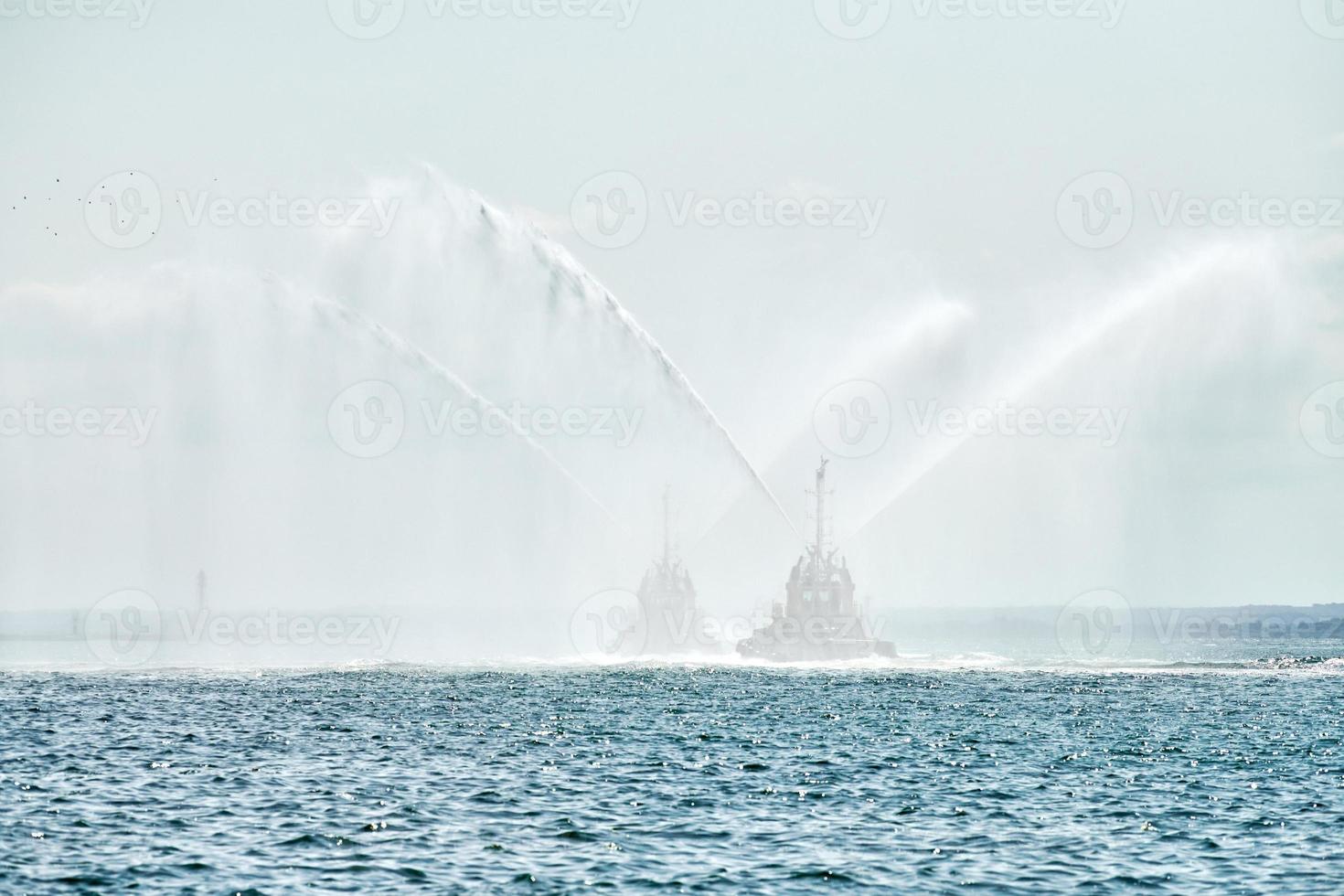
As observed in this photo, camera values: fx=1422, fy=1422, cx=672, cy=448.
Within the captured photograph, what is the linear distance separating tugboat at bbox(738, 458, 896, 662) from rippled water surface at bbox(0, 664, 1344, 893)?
4225 cm

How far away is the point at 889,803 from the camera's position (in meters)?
36.0

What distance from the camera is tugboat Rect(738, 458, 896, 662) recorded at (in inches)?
4451

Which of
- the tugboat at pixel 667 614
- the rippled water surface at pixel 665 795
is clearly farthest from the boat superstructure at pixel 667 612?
the rippled water surface at pixel 665 795

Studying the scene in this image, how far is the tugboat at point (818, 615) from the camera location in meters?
113

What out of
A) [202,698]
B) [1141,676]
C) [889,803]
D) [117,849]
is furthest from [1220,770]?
[1141,676]

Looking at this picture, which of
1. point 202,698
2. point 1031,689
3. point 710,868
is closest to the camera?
point 710,868

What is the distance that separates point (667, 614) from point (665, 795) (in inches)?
3588

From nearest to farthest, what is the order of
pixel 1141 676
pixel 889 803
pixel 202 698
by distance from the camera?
pixel 889 803
pixel 202 698
pixel 1141 676

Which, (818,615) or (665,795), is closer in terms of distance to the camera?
(665,795)

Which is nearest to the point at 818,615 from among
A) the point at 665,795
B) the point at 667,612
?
the point at 667,612

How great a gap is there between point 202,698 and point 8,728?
17.3 meters

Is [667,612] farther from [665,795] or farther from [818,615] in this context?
[665,795]

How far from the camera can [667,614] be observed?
5044 inches

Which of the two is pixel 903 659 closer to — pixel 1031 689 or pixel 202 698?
pixel 1031 689
